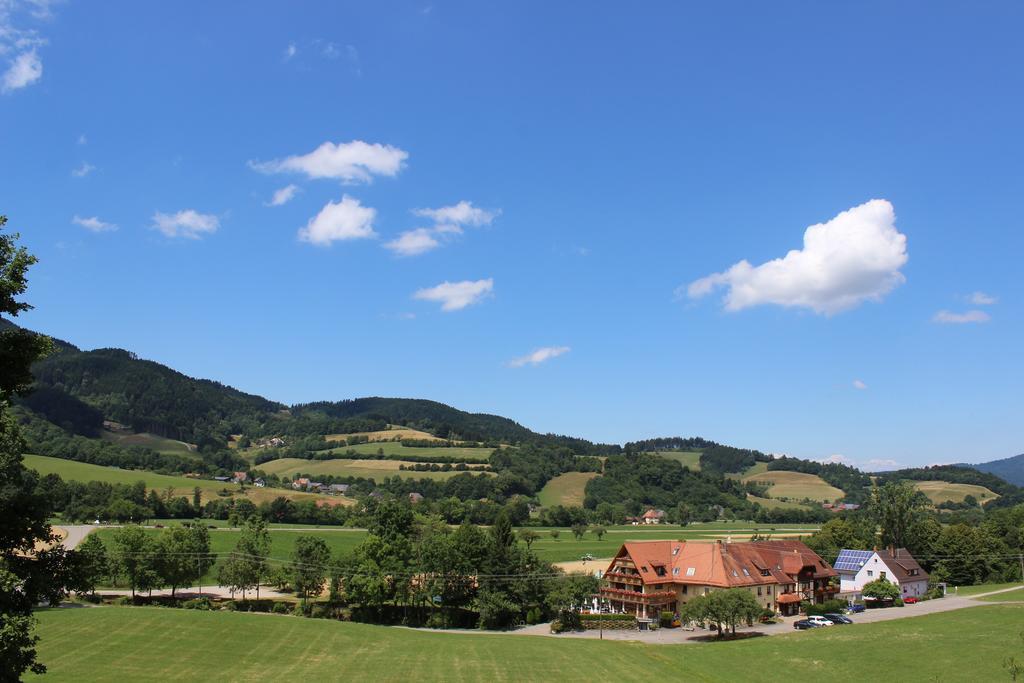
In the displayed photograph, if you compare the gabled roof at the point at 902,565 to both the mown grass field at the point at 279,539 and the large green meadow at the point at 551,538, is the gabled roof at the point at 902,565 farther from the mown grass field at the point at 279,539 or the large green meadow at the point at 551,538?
the mown grass field at the point at 279,539

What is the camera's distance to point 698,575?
74438 mm

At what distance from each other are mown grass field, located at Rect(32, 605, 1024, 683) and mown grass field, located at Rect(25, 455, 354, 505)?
331 feet

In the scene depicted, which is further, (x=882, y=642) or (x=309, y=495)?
(x=309, y=495)

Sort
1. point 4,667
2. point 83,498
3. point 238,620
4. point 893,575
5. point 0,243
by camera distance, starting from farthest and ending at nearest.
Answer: point 83,498 → point 893,575 → point 238,620 → point 0,243 → point 4,667

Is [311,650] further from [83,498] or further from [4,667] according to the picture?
[83,498]

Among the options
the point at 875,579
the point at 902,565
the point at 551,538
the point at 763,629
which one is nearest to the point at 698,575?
the point at 763,629

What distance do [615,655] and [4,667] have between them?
147 feet

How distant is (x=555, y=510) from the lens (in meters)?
170

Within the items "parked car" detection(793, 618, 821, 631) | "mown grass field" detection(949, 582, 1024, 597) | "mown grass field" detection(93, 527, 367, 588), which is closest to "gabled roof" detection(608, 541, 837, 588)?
"parked car" detection(793, 618, 821, 631)

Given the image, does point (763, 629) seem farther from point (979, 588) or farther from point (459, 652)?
point (979, 588)

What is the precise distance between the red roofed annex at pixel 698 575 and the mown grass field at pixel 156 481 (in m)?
100

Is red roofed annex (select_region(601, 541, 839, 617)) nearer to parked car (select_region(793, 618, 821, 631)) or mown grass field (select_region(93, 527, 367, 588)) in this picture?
parked car (select_region(793, 618, 821, 631))

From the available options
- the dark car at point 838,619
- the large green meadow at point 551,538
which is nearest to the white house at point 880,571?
the large green meadow at point 551,538

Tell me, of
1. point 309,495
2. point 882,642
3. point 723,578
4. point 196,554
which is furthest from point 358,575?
point 309,495
